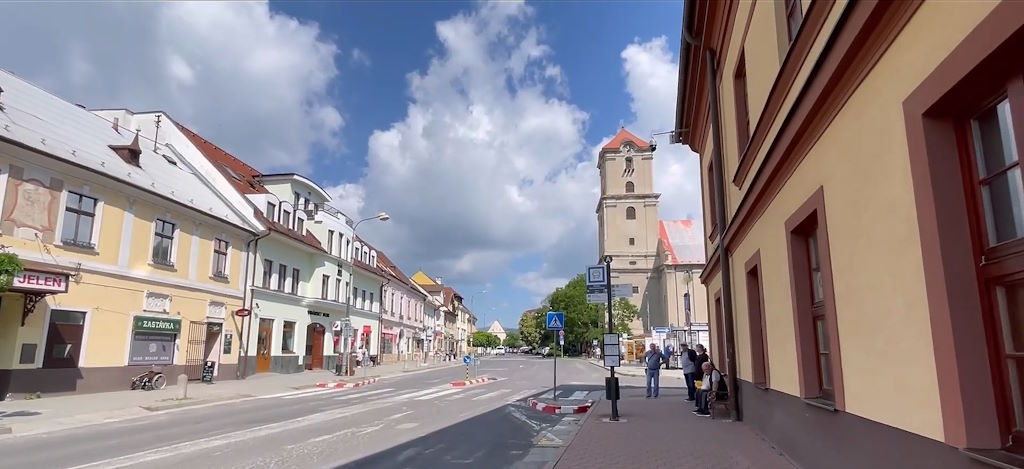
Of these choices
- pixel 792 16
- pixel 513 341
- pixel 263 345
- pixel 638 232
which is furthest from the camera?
pixel 513 341

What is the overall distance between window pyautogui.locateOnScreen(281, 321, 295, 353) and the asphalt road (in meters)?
15.4

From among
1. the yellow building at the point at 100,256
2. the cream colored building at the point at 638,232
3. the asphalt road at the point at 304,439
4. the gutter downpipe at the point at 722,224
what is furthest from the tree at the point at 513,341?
the gutter downpipe at the point at 722,224

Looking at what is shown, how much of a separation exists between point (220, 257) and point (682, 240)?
65.3 meters

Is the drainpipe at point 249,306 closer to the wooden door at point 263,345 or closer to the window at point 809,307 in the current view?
the wooden door at point 263,345

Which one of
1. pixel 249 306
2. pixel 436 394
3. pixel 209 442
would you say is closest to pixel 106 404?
pixel 209 442

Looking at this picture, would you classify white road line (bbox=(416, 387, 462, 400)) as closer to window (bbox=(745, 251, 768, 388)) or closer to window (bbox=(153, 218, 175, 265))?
window (bbox=(153, 218, 175, 265))

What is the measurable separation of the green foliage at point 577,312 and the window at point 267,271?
55.8m

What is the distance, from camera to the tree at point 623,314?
7236 cm

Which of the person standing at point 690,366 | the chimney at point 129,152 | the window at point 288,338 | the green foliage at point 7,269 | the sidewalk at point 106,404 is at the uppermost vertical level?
the chimney at point 129,152

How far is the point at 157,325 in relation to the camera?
21562mm

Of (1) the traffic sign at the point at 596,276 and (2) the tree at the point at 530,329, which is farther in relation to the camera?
(2) the tree at the point at 530,329

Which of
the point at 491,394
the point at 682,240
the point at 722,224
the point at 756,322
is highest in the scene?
the point at 682,240

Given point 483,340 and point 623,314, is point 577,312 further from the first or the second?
point 483,340

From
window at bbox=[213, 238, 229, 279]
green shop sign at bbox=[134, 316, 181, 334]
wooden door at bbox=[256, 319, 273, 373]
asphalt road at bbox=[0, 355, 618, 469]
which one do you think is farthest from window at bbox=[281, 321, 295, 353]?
asphalt road at bbox=[0, 355, 618, 469]
